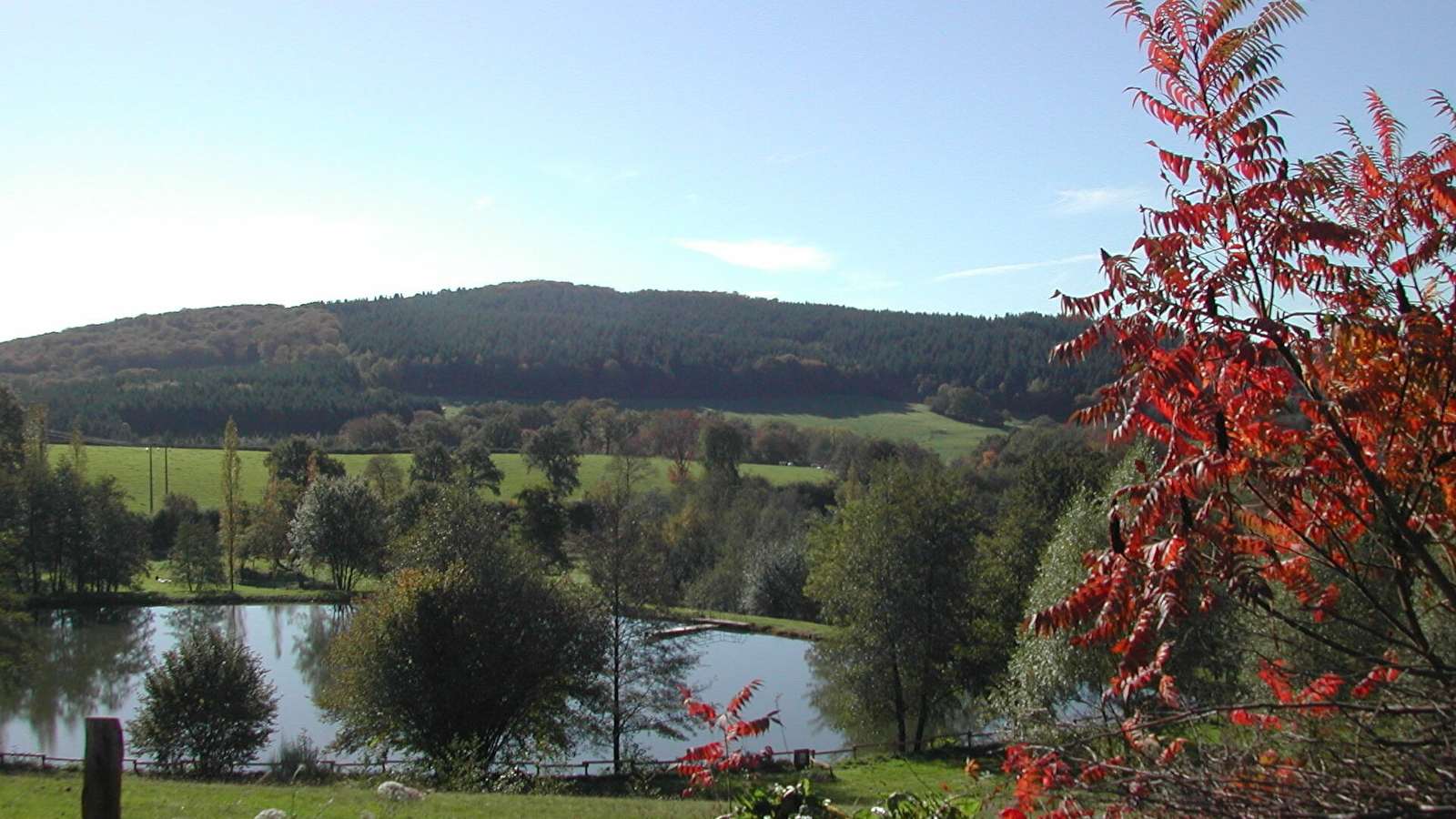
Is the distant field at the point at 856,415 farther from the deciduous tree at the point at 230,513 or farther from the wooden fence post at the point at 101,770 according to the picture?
the wooden fence post at the point at 101,770

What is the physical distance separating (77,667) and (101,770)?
36.5 meters

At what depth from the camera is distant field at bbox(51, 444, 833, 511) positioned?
2547 inches

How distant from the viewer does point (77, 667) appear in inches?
1406

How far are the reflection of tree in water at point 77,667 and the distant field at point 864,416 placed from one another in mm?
61339

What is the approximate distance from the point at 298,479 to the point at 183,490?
23.1ft

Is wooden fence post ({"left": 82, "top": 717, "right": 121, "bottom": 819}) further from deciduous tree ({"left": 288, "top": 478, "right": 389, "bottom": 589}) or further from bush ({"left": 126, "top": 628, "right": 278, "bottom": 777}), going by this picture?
deciduous tree ({"left": 288, "top": 478, "right": 389, "bottom": 589})

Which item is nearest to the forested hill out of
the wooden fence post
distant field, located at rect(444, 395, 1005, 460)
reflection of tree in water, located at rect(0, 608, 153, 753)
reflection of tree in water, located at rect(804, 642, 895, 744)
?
distant field, located at rect(444, 395, 1005, 460)

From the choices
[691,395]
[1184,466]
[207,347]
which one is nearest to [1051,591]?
[1184,466]

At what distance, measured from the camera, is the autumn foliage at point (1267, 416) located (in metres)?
3.60

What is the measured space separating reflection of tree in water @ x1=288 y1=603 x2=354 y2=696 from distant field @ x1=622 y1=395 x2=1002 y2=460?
52842mm

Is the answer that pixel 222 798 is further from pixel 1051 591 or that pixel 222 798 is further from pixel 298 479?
pixel 298 479

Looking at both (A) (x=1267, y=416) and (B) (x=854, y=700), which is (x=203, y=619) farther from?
(A) (x=1267, y=416)

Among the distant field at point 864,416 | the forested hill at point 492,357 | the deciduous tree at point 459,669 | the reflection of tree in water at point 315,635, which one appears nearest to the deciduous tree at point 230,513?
the reflection of tree in water at point 315,635

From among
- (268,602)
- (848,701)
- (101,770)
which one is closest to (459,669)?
(848,701)
